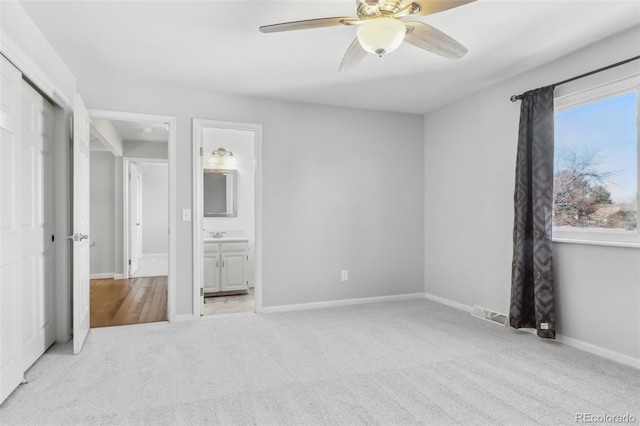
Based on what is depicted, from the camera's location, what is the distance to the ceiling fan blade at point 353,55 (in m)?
2.33

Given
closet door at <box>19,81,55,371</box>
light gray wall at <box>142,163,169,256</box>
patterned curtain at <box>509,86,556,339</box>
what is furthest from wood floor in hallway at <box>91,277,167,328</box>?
patterned curtain at <box>509,86,556,339</box>

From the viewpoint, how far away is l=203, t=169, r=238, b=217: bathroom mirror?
227 inches

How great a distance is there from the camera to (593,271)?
9.39 ft

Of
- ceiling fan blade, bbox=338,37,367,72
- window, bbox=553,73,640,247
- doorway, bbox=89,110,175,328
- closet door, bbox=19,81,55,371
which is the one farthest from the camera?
doorway, bbox=89,110,175,328

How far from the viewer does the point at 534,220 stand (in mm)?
3143

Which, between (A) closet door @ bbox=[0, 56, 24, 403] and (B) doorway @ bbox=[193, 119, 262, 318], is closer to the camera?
(A) closet door @ bbox=[0, 56, 24, 403]

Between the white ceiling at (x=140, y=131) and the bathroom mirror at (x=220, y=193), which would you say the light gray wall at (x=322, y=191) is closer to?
the white ceiling at (x=140, y=131)

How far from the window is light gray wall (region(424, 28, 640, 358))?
0.53 ft

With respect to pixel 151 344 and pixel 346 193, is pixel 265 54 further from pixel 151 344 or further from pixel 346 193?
pixel 151 344

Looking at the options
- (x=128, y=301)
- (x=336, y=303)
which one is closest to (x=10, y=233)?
(x=128, y=301)

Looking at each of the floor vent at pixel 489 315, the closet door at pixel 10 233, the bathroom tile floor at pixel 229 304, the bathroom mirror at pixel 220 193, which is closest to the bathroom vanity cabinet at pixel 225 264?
the bathroom tile floor at pixel 229 304

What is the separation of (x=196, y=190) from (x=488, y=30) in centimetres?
288

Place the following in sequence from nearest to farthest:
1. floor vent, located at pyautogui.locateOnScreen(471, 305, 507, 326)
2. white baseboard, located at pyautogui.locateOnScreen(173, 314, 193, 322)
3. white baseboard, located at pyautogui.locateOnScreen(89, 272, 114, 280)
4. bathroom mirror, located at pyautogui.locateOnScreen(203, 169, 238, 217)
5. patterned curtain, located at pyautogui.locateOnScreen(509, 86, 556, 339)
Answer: patterned curtain, located at pyautogui.locateOnScreen(509, 86, 556, 339), floor vent, located at pyautogui.locateOnScreen(471, 305, 507, 326), white baseboard, located at pyautogui.locateOnScreen(173, 314, 193, 322), bathroom mirror, located at pyautogui.locateOnScreen(203, 169, 238, 217), white baseboard, located at pyautogui.locateOnScreen(89, 272, 114, 280)

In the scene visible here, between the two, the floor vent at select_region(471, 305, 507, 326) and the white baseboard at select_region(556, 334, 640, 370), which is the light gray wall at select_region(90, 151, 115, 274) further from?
the white baseboard at select_region(556, 334, 640, 370)
